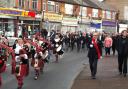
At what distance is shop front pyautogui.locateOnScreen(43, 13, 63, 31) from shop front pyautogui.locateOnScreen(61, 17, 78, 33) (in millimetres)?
1290

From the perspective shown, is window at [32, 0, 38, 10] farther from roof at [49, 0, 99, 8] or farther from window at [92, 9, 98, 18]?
window at [92, 9, 98, 18]

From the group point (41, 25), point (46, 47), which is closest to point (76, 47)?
point (41, 25)

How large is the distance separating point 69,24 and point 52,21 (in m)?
5.32

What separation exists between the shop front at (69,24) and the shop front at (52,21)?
129cm

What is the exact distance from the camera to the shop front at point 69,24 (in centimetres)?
5964

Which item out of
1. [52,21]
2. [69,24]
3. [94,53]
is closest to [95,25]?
[69,24]

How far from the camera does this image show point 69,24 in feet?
200

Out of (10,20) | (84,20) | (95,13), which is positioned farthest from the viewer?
(95,13)

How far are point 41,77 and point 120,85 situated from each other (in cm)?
436

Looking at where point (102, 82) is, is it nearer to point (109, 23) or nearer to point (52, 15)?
point (52, 15)

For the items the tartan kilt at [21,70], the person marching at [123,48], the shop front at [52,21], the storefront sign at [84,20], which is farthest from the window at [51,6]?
the tartan kilt at [21,70]

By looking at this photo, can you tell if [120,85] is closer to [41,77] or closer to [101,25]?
[41,77]

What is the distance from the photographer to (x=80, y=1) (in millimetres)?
67625

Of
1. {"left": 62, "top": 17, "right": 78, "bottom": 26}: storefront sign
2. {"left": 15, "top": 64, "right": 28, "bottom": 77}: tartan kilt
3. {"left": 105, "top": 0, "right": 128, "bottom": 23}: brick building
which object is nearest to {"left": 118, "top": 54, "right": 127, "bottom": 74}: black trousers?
{"left": 15, "top": 64, "right": 28, "bottom": 77}: tartan kilt
